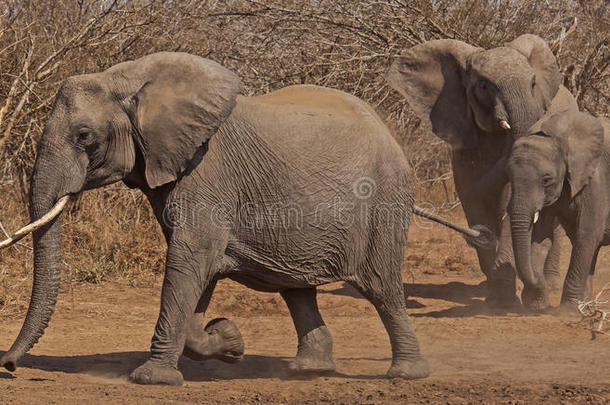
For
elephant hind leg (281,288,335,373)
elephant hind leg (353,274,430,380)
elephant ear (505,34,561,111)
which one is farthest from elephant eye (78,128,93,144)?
elephant ear (505,34,561,111)

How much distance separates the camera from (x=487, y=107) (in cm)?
953

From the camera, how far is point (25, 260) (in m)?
9.12

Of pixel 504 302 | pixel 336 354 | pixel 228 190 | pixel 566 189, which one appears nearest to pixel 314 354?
pixel 336 354

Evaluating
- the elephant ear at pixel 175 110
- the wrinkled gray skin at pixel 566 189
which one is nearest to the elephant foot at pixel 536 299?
the wrinkled gray skin at pixel 566 189

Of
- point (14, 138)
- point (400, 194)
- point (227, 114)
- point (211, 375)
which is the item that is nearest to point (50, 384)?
point (211, 375)

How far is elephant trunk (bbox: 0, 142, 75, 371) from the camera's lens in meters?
5.50

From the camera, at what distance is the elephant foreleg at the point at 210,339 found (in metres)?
5.98

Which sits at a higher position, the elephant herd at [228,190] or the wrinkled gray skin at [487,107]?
the wrinkled gray skin at [487,107]

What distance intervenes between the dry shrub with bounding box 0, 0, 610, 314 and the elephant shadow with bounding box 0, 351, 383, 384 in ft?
6.82

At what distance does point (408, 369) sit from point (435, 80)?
4316 mm

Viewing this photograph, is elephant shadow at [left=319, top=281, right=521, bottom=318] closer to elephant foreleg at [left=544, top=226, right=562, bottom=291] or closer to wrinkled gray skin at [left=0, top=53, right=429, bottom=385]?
elephant foreleg at [left=544, top=226, right=562, bottom=291]

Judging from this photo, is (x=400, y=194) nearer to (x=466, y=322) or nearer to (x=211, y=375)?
(x=211, y=375)

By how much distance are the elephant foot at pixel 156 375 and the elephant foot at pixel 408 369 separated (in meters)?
1.25

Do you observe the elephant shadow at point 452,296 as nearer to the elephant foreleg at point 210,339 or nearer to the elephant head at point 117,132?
the elephant foreleg at point 210,339
